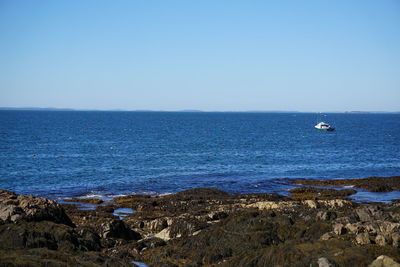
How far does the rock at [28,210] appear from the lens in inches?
808

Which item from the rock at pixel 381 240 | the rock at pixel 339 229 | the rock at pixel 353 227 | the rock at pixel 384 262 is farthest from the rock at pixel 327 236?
the rock at pixel 384 262

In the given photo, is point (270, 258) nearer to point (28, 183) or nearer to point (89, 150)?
point (28, 183)

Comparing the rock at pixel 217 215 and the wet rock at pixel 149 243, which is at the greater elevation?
the rock at pixel 217 215

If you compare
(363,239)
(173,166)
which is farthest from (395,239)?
(173,166)

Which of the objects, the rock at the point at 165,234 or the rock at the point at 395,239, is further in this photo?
the rock at the point at 165,234

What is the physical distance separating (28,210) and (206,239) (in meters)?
8.89

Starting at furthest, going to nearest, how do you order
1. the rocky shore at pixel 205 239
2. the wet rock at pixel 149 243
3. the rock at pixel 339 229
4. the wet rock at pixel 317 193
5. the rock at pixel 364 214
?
the wet rock at pixel 317 193 → the rock at pixel 364 214 → the wet rock at pixel 149 243 → the rock at pixel 339 229 → the rocky shore at pixel 205 239

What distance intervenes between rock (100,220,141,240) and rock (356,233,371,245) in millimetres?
11416

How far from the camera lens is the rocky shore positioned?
613 inches

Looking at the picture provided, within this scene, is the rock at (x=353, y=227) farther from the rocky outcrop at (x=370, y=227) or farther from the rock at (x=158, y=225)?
the rock at (x=158, y=225)

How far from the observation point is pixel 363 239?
16844 millimetres

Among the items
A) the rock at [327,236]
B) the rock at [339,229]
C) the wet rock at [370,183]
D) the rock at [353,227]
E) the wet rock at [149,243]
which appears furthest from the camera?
the wet rock at [370,183]

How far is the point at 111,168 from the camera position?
57125mm

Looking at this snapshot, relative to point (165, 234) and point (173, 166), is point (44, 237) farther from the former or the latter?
point (173, 166)
